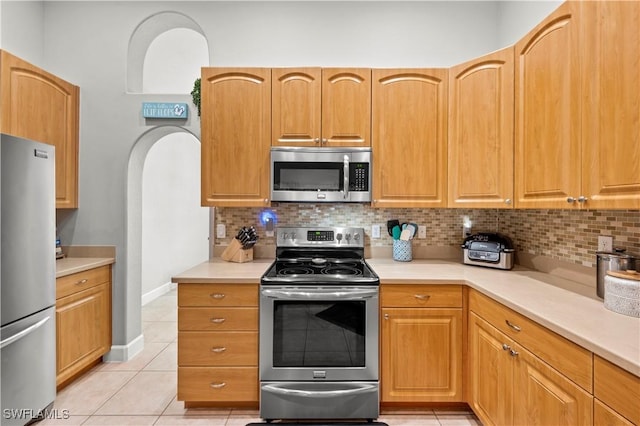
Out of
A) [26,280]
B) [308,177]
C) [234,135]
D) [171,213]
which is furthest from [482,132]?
[171,213]

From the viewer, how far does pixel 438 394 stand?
2080 millimetres

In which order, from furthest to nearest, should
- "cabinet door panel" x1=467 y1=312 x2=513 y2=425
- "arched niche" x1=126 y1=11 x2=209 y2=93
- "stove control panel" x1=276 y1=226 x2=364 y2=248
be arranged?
"arched niche" x1=126 y1=11 x2=209 y2=93 → "stove control panel" x1=276 y1=226 x2=364 y2=248 → "cabinet door panel" x1=467 y1=312 x2=513 y2=425

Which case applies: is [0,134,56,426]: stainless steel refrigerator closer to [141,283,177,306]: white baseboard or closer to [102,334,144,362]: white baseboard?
[102,334,144,362]: white baseboard

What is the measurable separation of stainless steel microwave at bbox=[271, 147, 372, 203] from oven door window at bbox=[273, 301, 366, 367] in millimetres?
747

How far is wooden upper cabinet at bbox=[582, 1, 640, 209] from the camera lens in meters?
1.26

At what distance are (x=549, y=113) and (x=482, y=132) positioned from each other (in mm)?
507

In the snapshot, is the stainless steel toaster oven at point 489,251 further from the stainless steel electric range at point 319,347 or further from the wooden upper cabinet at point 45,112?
the wooden upper cabinet at point 45,112

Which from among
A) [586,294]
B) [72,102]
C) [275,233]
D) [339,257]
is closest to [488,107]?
[586,294]

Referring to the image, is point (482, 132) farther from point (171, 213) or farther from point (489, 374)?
point (171, 213)

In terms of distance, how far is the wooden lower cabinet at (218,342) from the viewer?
6.84 ft

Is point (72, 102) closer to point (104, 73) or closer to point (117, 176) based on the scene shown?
point (104, 73)

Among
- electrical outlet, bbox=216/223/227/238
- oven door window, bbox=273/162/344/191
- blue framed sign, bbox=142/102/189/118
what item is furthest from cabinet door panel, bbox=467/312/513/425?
blue framed sign, bbox=142/102/189/118

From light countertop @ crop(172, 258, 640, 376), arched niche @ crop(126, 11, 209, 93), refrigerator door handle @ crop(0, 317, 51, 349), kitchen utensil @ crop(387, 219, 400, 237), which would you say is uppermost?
arched niche @ crop(126, 11, 209, 93)

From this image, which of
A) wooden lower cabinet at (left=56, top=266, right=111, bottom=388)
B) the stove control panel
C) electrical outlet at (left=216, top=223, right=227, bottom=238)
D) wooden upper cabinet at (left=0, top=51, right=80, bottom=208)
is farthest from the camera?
electrical outlet at (left=216, top=223, right=227, bottom=238)
